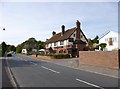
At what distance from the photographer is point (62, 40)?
79000mm

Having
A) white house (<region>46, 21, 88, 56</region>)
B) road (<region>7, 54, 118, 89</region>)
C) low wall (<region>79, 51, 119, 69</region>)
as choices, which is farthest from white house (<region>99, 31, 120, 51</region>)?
road (<region>7, 54, 118, 89</region>)

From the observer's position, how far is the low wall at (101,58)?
25.2 metres

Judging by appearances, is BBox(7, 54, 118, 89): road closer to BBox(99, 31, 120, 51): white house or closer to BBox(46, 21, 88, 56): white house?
BBox(99, 31, 120, 51): white house

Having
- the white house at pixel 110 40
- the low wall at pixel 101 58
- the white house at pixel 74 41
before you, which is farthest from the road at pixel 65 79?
the white house at pixel 74 41

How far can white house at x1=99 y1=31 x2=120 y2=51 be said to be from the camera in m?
54.2

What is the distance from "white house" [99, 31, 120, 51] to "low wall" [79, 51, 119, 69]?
20.6 m

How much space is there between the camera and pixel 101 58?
92.9 feet

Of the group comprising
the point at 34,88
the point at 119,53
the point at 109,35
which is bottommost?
the point at 34,88

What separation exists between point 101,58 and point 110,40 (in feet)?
93.6

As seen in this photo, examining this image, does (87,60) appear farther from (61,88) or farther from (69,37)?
(69,37)

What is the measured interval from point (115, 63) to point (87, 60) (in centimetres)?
847

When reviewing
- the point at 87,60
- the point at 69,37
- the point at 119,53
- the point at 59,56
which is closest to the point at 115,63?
the point at 119,53

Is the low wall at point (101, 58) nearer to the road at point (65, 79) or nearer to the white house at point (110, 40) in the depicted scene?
the road at point (65, 79)

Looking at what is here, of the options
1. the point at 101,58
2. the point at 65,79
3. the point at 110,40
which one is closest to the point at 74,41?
the point at 110,40
